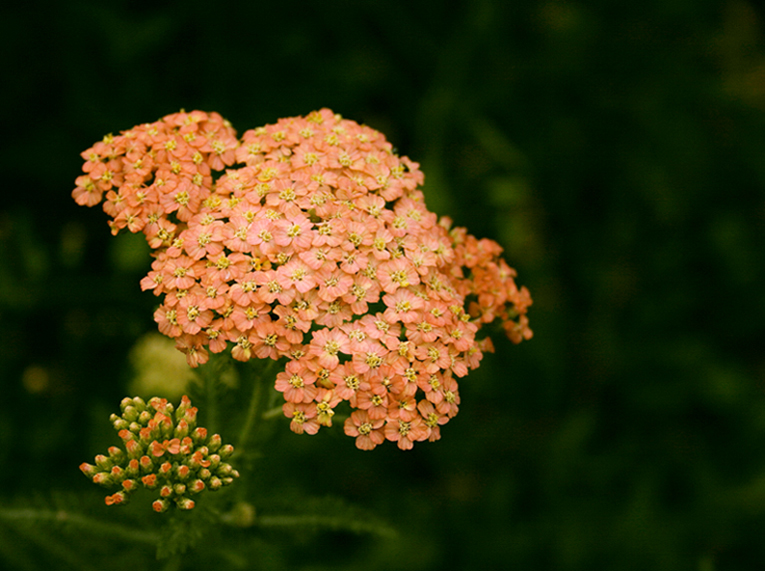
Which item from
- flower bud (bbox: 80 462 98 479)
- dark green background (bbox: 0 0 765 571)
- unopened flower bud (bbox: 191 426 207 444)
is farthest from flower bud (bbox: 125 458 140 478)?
dark green background (bbox: 0 0 765 571)

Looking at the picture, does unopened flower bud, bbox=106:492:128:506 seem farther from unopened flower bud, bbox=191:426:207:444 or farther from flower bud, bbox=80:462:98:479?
unopened flower bud, bbox=191:426:207:444

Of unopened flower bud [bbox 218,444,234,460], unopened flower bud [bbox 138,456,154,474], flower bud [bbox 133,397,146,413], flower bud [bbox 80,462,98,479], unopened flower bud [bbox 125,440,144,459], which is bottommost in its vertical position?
flower bud [bbox 80,462,98,479]

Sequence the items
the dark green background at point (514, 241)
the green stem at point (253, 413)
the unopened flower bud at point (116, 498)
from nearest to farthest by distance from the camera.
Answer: the unopened flower bud at point (116, 498), the green stem at point (253, 413), the dark green background at point (514, 241)

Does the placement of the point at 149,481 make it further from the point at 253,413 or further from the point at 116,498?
the point at 253,413

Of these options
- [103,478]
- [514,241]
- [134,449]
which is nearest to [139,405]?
[134,449]

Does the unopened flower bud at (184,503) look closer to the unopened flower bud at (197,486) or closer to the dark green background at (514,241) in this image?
the unopened flower bud at (197,486)

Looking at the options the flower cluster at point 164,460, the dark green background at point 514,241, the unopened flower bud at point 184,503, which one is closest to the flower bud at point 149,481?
the flower cluster at point 164,460
